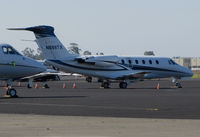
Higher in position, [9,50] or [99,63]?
[9,50]

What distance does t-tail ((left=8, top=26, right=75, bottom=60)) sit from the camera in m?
51.3

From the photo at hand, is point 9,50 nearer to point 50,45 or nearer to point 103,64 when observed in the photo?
point 50,45

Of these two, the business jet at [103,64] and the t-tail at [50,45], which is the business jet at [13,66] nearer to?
the business jet at [103,64]

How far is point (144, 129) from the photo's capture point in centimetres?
1584

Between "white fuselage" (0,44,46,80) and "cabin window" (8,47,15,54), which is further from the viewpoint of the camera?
"cabin window" (8,47,15,54)

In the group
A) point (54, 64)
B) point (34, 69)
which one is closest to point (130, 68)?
point (54, 64)

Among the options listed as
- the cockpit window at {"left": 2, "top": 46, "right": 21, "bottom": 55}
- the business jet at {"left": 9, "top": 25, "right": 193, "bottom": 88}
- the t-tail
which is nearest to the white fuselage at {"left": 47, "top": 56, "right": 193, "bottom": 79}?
the business jet at {"left": 9, "top": 25, "right": 193, "bottom": 88}

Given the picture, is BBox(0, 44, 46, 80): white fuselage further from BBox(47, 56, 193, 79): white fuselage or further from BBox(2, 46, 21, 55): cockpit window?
BBox(47, 56, 193, 79): white fuselage

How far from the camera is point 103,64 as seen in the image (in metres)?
53.8

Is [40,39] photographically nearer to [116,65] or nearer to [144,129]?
[116,65]

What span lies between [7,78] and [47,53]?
19499 mm

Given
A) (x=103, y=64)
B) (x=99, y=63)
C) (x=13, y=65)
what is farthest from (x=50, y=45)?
(x=13, y=65)

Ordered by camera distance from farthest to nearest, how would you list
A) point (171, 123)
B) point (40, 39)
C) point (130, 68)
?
point (130, 68)
point (40, 39)
point (171, 123)

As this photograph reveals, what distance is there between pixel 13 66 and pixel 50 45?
19.7 meters
